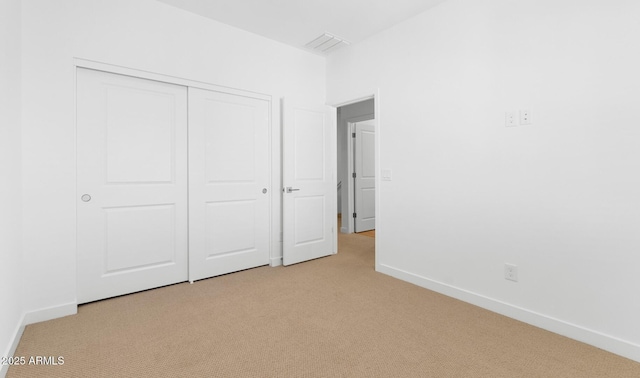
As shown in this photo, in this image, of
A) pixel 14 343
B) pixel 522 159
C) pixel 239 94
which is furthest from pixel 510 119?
pixel 14 343

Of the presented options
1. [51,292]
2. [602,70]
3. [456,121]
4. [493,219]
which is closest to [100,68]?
[51,292]

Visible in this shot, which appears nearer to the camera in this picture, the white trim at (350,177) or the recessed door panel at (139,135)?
the recessed door panel at (139,135)

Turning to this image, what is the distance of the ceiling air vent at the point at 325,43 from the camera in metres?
3.33

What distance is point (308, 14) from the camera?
114 inches

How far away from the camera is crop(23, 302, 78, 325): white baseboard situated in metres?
2.09

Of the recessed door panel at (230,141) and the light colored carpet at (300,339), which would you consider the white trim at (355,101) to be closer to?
the recessed door panel at (230,141)

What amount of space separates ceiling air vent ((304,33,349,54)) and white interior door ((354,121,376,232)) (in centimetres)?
200

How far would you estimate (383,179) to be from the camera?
3238 mm

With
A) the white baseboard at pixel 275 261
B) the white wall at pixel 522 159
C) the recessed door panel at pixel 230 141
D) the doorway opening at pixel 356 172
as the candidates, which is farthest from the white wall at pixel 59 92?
the doorway opening at pixel 356 172

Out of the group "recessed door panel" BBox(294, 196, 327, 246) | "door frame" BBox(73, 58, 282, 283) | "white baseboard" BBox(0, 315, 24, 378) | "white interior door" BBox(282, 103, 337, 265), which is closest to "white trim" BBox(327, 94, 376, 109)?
"white interior door" BBox(282, 103, 337, 265)

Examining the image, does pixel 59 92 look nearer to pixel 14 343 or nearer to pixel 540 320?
pixel 14 343

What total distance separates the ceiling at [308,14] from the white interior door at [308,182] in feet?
2.77

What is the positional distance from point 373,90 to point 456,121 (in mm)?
1073

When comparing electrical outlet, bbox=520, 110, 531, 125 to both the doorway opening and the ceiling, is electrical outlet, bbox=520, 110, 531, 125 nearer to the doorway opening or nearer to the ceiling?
the ceiling
